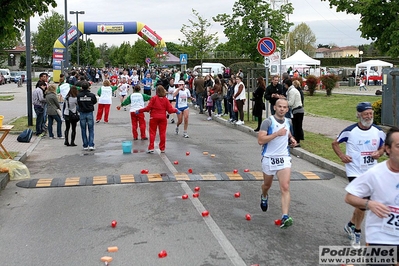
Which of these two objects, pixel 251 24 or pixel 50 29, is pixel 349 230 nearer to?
pixel 251 24

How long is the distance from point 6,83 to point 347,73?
42586mm

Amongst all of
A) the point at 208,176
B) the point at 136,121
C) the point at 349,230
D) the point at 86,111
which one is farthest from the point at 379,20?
the point at 349,230

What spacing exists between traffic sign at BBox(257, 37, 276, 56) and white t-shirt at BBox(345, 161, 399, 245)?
588 inches

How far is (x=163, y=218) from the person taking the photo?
798 cm

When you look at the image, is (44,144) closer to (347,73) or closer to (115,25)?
(115,25)

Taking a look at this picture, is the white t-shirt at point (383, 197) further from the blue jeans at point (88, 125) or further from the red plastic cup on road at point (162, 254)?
the blue jeans at point (88, 125)

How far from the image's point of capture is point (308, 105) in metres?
31.0

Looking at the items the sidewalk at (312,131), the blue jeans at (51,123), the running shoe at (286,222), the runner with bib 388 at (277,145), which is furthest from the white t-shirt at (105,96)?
the running shoe at (286,222)

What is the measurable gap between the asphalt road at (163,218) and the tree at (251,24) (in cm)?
2169

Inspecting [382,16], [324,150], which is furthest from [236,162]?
[382,16]

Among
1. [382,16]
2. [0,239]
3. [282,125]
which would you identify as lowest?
[0,239]

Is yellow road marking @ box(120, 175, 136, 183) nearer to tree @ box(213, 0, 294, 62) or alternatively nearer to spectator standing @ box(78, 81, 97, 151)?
spectator standing @ box(78, 81, 97, 151)

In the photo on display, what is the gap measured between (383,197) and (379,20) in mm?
19279

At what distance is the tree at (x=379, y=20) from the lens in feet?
69.7
